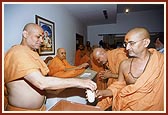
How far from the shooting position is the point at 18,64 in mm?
642

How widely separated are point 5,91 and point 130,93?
1.93ft

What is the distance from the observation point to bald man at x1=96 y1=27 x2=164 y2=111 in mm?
793

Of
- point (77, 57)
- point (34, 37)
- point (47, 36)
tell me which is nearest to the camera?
point (34, 37)

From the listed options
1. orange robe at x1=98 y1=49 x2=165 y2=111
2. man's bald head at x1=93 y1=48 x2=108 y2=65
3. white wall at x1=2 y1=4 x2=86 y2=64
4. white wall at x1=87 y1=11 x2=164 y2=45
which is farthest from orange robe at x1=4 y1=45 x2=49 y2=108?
white wall at x1=87 y1=11 x2=164 y2=45

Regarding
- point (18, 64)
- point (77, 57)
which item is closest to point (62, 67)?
point (77, 57)

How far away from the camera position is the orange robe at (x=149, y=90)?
79 centimetres

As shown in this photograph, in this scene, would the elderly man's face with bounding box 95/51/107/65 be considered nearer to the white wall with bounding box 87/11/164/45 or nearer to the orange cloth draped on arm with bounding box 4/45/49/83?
the white wall with bounding box 87/11/164/45

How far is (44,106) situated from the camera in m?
0.80

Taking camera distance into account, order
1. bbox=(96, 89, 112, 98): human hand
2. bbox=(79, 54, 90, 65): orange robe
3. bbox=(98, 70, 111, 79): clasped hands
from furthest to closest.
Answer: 1. bbox=(79, 54, 90, 65): orange robe
2. bbox=(98, 70, 111, 79): clasped hands
3. bbox=(96, 89, 112, 98): human hand

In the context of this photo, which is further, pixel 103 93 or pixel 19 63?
pixel 103 93

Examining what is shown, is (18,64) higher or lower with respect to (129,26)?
lower

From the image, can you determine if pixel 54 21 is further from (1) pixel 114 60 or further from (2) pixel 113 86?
(2) pixel 113 86

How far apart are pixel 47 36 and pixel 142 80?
2.12ft

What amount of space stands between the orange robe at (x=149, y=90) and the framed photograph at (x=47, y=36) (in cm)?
57
